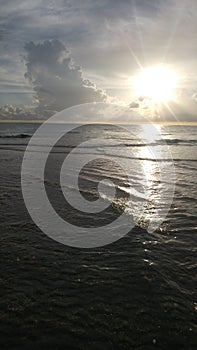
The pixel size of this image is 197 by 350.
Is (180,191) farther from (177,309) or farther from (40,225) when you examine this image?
(177,309)

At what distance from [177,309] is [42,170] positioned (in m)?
17.4

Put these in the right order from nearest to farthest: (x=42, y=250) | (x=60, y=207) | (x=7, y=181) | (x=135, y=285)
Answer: (x=135, y=285) < (x=42, y=250) < (x=60, y=207) < (x=7, y=181)

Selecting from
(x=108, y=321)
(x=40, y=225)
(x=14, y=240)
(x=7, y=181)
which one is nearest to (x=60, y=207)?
(x=40, y=225)

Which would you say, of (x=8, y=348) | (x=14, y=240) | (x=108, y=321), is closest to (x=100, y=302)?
(x=108, y=321)

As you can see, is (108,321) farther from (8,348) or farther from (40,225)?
(40,225)

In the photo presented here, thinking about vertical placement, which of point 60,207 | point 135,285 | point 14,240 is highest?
point 60,207

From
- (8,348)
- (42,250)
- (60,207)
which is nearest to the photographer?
(8,348)

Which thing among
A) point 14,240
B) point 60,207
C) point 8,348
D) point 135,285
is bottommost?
point 8,348

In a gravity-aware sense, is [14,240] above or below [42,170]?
below

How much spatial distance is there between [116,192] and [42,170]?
874 centimetres

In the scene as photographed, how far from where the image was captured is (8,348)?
4.40 meters

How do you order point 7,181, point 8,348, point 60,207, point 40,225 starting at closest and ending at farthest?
point 8,348
point 40,225
point 60,207
point 7,181

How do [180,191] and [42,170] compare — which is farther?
[42,170]

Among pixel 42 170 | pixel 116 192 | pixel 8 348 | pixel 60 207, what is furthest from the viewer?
pixel 42 170
